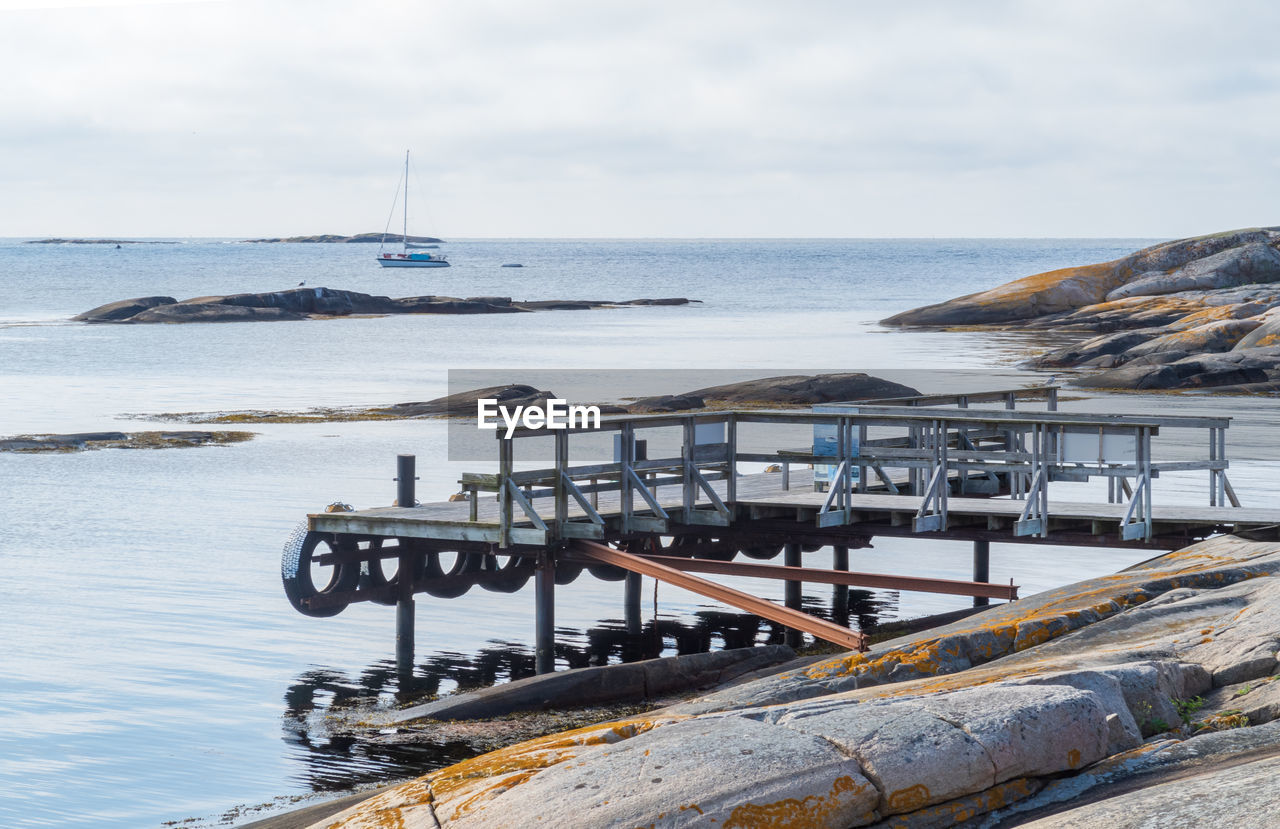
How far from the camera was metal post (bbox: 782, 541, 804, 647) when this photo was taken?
16.3 meters

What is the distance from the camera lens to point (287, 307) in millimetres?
86625

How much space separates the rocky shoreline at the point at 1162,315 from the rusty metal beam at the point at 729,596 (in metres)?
31.2

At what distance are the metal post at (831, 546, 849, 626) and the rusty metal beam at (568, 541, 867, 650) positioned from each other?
390 centimetres

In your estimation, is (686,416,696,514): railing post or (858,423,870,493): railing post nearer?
(686,416,696,514): railing post

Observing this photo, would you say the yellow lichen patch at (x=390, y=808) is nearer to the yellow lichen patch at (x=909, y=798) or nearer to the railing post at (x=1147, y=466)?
the yellow lichen patch at (x=909, y=798)

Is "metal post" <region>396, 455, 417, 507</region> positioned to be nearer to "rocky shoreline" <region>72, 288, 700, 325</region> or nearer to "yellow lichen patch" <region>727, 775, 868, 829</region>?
"yellow lichen patch" <region>727, 775, 868, 829</region>

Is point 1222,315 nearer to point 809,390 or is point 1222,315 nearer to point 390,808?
point 809,390

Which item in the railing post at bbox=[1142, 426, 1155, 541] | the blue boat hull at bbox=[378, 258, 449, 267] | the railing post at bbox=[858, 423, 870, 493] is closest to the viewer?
the railing post at bbox=[1142, 426, 1155, 541]

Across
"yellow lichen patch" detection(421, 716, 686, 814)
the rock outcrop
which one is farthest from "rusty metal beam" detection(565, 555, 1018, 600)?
"yellow lichen patch" detection(421, 716, 686, 814)

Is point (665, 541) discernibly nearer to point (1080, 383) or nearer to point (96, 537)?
point (96, 537)

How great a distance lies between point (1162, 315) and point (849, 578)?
48.7 meters

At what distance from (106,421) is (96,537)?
51.9ft

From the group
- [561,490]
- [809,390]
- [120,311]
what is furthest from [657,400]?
[120,311]

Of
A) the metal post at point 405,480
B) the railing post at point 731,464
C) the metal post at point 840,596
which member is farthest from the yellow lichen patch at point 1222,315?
the metal post at point 405,480
